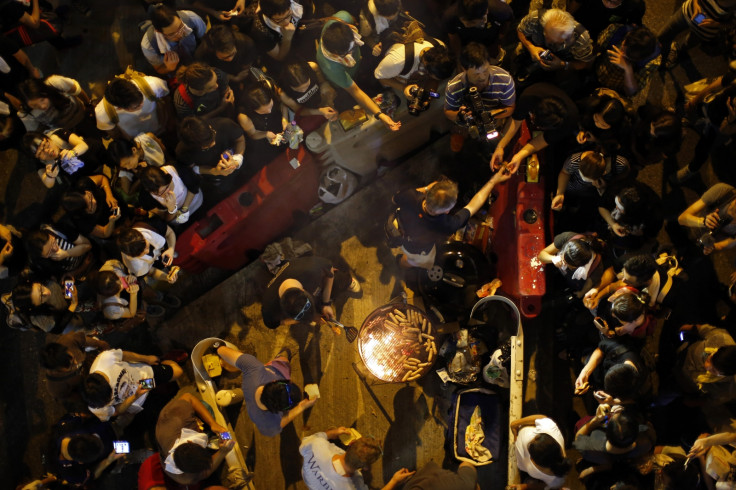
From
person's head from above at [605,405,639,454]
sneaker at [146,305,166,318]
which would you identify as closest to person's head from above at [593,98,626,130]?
person's head from above at [605,405,639,454]

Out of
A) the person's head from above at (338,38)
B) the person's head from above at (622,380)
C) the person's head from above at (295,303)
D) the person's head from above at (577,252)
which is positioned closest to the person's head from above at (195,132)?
the person's head from above at (338,38)

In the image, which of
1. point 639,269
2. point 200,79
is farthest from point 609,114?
point 200,79

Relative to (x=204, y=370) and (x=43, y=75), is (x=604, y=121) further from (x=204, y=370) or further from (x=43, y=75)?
(x=43, y=75)

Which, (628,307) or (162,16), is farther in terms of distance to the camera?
(162,16)

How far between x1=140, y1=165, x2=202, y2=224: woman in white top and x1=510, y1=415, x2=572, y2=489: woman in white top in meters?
3.86

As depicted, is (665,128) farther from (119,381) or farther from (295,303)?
(119,381)

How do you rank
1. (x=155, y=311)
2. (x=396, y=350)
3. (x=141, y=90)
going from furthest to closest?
(x=155, y=311) → (x=396, y=350) → (x=141, y=90)

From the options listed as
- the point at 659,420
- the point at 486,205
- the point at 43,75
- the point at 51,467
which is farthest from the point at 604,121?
the point at 51,467

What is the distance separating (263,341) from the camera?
5855mm

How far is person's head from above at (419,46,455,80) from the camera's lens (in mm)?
4699

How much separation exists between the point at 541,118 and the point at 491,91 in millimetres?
514

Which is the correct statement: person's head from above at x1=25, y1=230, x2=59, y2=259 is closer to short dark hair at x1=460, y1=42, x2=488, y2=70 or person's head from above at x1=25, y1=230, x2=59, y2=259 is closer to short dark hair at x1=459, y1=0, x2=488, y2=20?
short dark hair at x1=460, y1=42, x2=488, y2=70

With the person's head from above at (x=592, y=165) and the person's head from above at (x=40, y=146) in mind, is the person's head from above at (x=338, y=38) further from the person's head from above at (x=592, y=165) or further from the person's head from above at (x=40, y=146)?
the person's head from above at (x=40, y=146)

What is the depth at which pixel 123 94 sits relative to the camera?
185 inches
